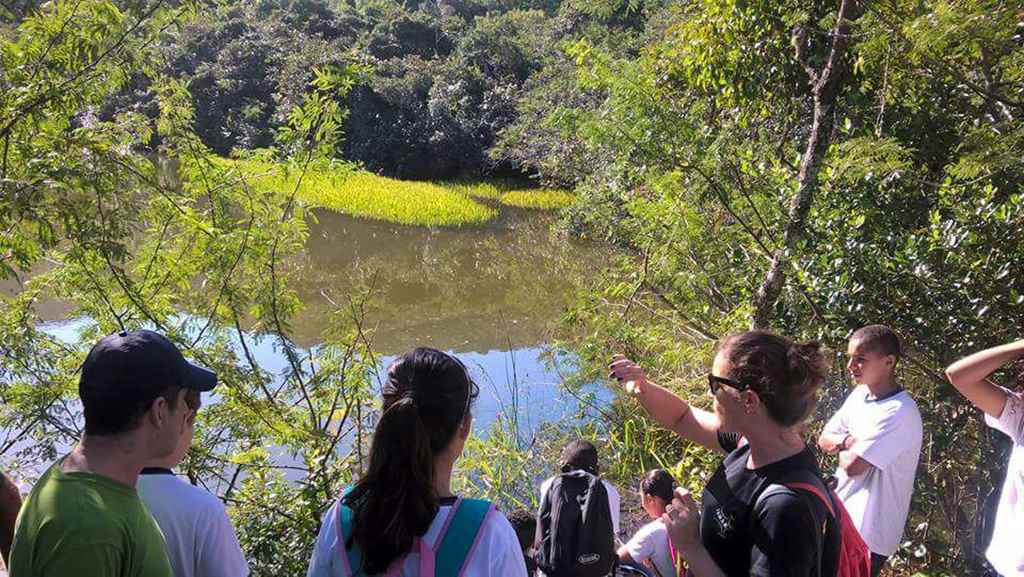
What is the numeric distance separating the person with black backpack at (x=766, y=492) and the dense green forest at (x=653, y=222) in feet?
6.81

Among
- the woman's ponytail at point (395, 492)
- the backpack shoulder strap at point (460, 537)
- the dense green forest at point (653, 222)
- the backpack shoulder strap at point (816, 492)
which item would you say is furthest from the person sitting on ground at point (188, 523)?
the dense green forest at point (653, 222)

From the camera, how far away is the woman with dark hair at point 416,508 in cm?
141

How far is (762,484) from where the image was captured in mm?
1647

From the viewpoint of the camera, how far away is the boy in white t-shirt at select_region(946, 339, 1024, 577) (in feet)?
7.82

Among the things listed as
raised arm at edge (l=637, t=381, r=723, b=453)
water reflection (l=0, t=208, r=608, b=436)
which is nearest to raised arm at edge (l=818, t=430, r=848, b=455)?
raised arm at edge (l=637, t=381, r=723, b=453)

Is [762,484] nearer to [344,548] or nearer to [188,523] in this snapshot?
[344,548]

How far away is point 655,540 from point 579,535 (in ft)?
2.28

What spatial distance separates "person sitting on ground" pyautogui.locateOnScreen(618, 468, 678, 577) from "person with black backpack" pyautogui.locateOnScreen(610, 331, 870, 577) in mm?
1560

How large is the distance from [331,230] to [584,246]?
580 cm

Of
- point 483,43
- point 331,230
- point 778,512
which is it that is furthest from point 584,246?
point 778,512

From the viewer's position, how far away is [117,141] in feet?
10.9

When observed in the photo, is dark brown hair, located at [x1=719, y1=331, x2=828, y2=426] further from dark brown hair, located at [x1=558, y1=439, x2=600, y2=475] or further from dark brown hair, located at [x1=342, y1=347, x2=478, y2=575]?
dark brown hair, located at [x1=558, y1=439, x2=600, y2=475]

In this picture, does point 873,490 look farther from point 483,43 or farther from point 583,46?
point 483,43

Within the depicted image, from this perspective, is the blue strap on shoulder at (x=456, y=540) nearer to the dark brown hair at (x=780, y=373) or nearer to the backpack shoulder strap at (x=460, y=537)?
the backpack shoulder strap at (x=460, y=537)
